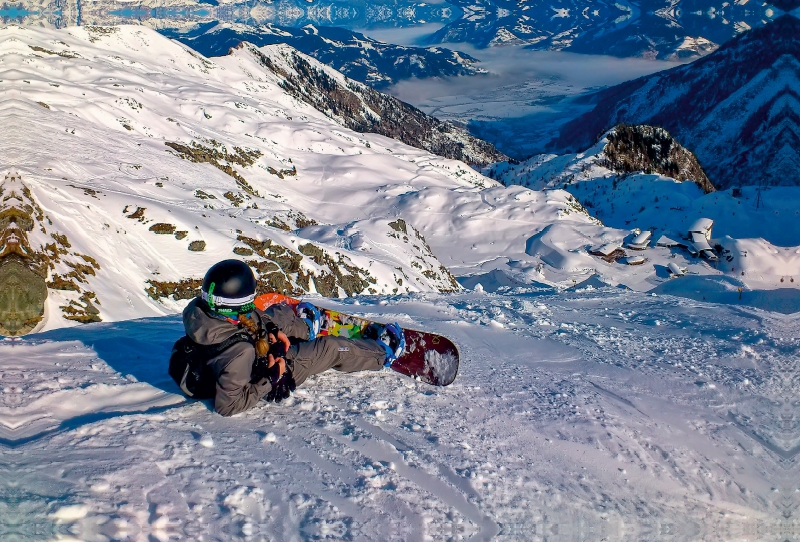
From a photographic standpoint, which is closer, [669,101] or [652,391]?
[652,391]

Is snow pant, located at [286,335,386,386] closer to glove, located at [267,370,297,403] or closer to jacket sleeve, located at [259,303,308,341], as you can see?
glove, located at [267,370,297,403]

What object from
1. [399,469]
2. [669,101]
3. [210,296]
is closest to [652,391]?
[399,469]

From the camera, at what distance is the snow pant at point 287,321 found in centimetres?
570

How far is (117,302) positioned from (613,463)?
34.9 feet

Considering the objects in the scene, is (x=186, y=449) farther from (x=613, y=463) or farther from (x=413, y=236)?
(x=413, y=236)

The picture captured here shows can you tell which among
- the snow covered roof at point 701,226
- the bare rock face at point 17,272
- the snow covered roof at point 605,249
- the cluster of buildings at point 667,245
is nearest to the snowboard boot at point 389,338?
the bare rock face at point 17,272

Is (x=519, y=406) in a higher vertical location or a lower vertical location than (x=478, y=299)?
higher

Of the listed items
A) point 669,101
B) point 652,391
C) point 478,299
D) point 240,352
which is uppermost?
point 240,352

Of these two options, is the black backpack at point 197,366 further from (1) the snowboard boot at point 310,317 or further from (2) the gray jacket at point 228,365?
(1) the snowboard boot at point 310,317

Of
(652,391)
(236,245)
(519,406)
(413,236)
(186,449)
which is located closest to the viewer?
(186,449)

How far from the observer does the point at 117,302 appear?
1220cm

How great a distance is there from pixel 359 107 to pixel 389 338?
138452mm

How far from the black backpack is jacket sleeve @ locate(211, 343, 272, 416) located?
8 cm

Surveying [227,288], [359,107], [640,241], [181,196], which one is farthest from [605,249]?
[359,107]
